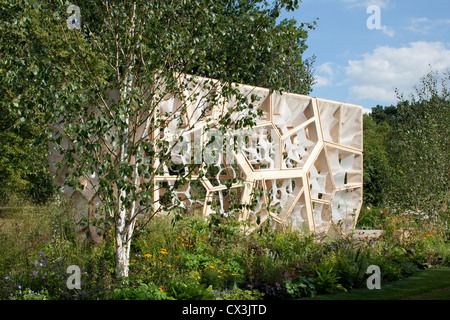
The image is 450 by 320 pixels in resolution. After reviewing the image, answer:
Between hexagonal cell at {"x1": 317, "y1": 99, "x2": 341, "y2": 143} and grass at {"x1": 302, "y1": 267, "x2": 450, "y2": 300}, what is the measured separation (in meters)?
4.93

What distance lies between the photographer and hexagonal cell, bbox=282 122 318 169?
10.9 m

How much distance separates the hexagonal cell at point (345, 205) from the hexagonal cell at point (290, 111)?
7.72 ft

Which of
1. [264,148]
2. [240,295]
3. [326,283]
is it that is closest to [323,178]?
[264,148]

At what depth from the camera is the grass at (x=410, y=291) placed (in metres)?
6.62

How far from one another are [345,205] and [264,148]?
3.54m

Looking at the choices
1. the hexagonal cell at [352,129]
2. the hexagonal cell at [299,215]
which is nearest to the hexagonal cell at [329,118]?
the hexagonal cell at [352,129]

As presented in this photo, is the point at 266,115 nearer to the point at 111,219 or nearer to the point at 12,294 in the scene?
the point at 111,219
